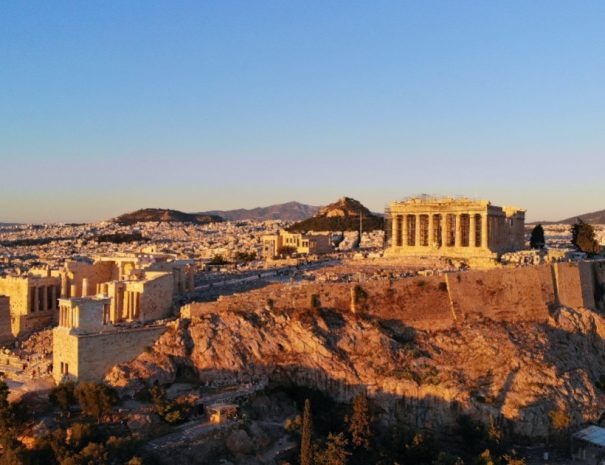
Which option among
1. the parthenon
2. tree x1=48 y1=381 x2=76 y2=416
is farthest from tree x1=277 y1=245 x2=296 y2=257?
tree x1=48 y1=381 x2=76 y2=416

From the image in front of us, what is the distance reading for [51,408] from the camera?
22922mm

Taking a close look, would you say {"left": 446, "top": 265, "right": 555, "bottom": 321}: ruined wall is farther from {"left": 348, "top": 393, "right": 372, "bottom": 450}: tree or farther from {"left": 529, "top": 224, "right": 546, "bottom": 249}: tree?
{"left": 529, "top": 224, "right": 546, "bottom": 249}: tree

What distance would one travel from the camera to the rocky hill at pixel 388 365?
26312mm

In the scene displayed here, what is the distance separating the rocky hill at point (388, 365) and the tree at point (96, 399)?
7.27ft

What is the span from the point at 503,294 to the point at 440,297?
3420 mm

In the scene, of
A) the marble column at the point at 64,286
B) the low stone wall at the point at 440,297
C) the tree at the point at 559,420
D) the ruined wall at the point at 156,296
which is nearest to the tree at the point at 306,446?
the low stone wall at the point at 440,297

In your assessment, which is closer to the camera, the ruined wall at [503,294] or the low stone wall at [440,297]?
the low stone wall at [440,297]

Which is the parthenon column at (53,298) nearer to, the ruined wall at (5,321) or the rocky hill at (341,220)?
the ruined wall at (5,321)

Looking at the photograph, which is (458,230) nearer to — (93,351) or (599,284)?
(599,284)

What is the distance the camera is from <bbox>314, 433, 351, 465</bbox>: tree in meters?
21.2

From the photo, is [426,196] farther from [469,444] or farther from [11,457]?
A: [11,457]

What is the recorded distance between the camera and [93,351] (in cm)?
2483

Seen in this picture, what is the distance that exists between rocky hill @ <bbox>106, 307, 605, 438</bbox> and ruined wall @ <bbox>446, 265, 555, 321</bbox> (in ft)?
6.04

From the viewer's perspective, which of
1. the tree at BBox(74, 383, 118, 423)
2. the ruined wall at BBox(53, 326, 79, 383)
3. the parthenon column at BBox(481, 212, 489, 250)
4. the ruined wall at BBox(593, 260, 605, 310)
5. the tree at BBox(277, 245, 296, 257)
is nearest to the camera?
the tree at BBox(74, 383, 118, 423)
